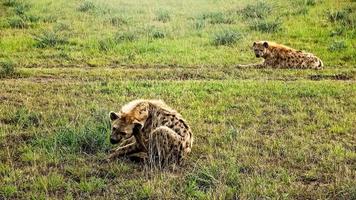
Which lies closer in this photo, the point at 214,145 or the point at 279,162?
the point at 279,162

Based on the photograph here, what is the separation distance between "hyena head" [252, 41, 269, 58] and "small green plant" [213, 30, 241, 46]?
1.13 metres

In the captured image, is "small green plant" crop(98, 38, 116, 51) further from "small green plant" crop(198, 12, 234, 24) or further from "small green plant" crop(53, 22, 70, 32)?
"small green plant" crop(198, 12, 234, 24)

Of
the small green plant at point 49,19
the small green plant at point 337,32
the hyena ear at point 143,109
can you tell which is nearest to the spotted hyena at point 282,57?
the small green plant at point 337,32

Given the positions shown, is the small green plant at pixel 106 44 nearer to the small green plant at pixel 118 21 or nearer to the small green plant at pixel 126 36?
the small green plant at pixel 126 36

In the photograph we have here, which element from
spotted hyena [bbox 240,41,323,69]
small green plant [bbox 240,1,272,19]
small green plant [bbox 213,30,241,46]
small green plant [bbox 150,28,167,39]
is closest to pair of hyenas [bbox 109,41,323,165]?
spotted hyena [bbox 240,41,323,69]

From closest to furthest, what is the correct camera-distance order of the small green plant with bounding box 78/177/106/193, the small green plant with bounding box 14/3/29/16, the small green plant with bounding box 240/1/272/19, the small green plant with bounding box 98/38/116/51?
the small green plant with bounding box 78/177/106/193, the small green plant with bounding box 98/38/116/51, the small green plant with bounding box 240/1/272/19, the small green plant with bounding box 14/3/29/16

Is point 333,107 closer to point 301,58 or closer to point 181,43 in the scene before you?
point 301,58

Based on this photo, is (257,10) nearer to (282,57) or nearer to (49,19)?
(282,57)

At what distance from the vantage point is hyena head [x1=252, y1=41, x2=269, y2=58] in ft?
44.5

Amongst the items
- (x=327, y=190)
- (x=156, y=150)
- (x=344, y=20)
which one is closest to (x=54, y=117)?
(x=156, y=150)

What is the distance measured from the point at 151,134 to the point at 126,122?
313mm

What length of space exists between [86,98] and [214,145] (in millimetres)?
3023

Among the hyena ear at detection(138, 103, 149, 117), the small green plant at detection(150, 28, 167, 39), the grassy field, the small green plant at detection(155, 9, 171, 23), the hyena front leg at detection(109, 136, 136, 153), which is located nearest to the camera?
the grassy field

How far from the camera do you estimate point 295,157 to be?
24.9 ft
